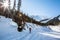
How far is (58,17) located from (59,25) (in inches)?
3179

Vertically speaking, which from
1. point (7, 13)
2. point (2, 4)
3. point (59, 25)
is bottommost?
point (59, 25)

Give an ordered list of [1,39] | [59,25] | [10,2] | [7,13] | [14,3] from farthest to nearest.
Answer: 1. [59,25]
2. [10,2]
3. [14,3]
4. [7,13]
5. [1,39]

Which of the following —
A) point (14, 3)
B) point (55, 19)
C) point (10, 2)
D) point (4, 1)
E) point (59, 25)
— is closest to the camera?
point (55, 19)

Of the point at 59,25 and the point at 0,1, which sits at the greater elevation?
the point at 0,1

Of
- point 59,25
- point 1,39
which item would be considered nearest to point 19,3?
point 1,39

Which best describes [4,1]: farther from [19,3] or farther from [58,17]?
[58,17]

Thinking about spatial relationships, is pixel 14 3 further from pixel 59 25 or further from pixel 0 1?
pixel 59 25

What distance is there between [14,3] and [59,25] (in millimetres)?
49765

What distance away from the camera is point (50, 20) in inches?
258

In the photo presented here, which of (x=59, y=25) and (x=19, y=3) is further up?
(x=19, y=3)

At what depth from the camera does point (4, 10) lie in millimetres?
35531

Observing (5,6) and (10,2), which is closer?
(5,6)

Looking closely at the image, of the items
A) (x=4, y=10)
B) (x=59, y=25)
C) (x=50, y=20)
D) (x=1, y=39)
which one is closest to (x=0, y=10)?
(x=4, y=10)

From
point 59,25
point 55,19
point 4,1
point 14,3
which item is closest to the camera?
point 55,19
